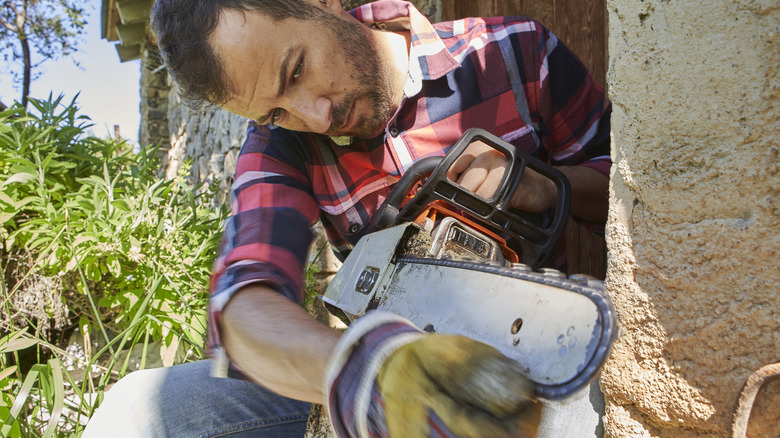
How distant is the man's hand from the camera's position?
105 cm

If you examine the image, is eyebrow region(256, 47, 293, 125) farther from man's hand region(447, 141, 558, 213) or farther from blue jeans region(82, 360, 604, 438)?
blue jeans region(82, 360, 604, 438)

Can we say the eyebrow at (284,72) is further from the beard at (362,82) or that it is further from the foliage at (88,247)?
the foliage at (88,247)

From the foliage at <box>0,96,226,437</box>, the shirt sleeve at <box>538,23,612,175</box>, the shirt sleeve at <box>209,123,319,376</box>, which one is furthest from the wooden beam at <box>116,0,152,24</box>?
the shirt sleeve at <box>538,23,612,175</box>

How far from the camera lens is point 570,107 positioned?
144 centimetres

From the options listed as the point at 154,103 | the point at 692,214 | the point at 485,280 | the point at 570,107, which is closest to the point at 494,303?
the point at 485,280

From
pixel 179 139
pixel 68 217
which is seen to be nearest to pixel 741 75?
pixel 68 217

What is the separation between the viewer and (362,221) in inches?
59.4

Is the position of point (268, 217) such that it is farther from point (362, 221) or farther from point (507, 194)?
point (507, 194)

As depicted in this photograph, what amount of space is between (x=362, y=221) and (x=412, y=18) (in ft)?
2.07

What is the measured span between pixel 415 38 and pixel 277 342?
3.24 feet

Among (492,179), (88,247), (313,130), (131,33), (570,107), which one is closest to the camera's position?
(492,179)

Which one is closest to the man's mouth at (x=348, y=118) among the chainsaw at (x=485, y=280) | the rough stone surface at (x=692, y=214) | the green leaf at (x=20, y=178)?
the chainsaw at (x=485, y=280)

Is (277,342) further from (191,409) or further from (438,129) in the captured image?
(438,129)

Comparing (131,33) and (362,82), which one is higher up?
(131,33)
